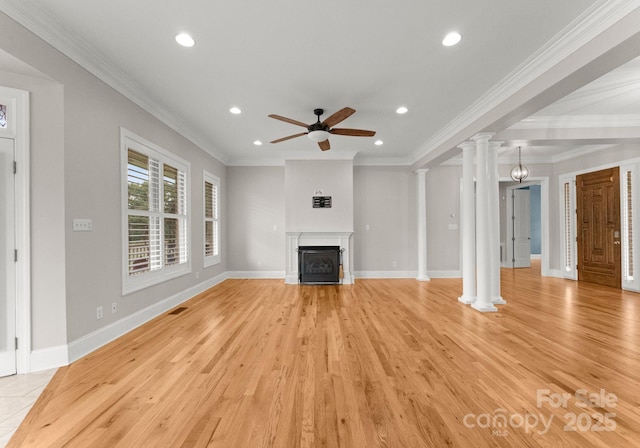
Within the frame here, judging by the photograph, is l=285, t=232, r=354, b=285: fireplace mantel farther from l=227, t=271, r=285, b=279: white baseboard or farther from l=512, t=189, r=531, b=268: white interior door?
l=512, t=189, r=531, b=268: white interior door

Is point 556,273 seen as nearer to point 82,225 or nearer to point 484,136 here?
point 484,136

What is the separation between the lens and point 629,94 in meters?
3.62

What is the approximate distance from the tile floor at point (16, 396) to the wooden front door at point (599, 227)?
8744mm

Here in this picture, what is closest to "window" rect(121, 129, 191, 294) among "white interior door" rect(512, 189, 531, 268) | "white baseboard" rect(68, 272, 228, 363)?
"white baseboard" rect(68, 272, 228, 363)

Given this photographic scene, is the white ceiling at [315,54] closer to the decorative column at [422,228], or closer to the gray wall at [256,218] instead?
the decorative column at [422,228]

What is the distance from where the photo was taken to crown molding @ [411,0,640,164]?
7.02 feet

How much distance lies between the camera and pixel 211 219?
6.22 meters

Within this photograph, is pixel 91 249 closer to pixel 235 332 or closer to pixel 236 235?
pixel 235 332

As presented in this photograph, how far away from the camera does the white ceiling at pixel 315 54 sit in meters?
2.24

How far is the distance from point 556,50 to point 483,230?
7.72 feet

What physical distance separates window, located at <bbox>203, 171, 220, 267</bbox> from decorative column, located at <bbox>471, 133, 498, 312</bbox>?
16.5ft

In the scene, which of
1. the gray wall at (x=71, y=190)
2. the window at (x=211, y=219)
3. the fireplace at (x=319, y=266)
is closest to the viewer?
the gray wall at (x=71, y=190)

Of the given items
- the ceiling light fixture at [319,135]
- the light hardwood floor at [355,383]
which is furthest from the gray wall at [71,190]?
the ceiling light fixture at [319,135]

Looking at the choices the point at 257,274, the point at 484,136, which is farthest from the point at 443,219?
the point at 257,274
